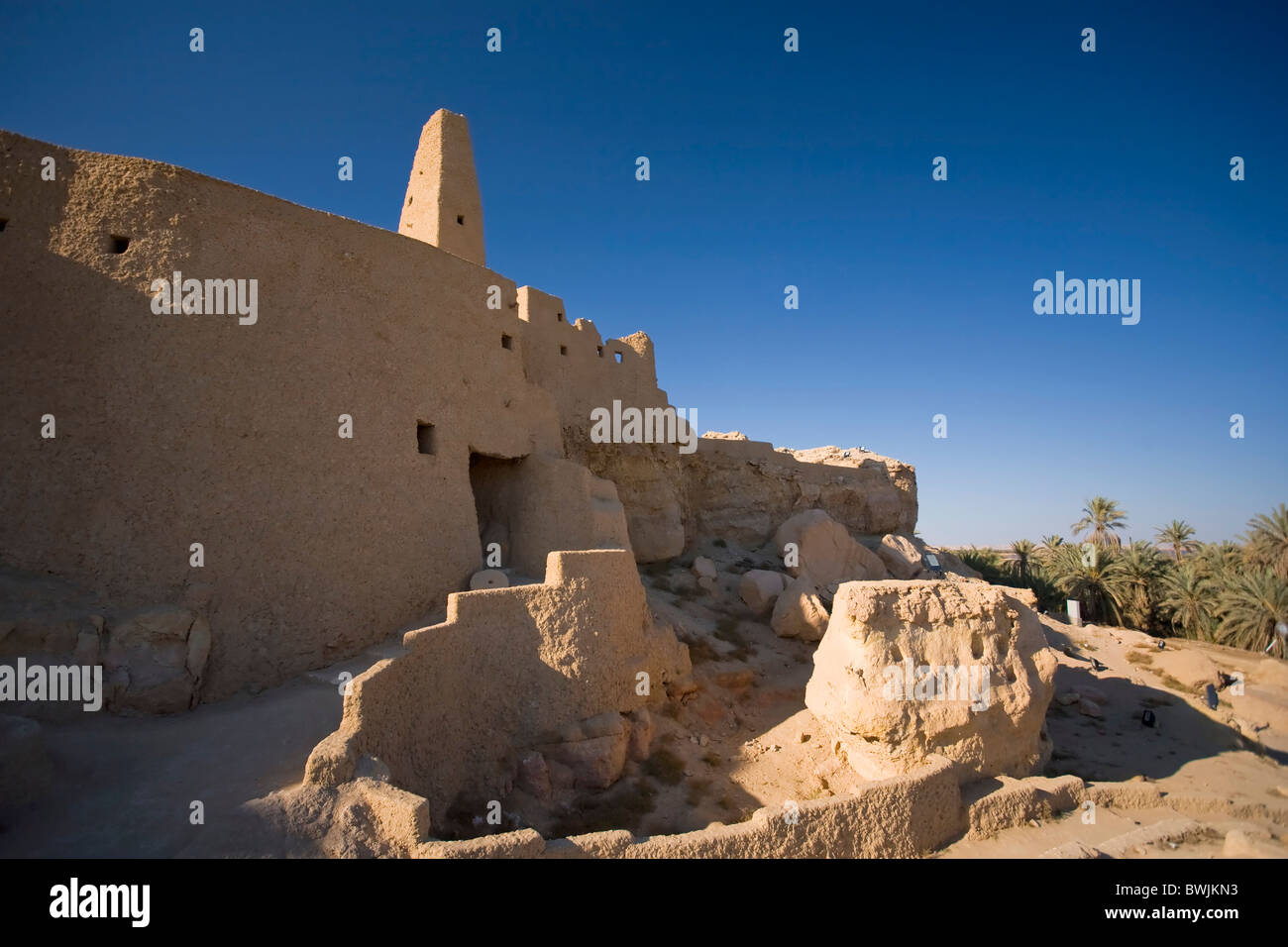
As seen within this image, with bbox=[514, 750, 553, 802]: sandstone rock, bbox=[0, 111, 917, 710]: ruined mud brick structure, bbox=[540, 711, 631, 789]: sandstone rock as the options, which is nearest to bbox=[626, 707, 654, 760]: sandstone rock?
bbox=[540, 711, 631, 789]: sandstone rock

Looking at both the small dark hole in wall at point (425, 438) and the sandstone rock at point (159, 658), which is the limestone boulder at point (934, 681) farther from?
the sandstone rock at point (159, 658)

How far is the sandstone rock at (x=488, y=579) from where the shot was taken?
37.1 ft

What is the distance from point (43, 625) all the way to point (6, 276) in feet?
14.8

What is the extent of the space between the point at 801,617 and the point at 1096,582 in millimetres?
20249

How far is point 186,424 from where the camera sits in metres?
8.80

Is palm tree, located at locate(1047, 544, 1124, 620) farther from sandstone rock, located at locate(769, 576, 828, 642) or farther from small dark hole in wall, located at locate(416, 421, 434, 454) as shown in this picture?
small dark hole in wall, located at locate(416, 421, 434, 454)

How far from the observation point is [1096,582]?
27.8 m

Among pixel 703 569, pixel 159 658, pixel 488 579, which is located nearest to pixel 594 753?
pixel 488 579

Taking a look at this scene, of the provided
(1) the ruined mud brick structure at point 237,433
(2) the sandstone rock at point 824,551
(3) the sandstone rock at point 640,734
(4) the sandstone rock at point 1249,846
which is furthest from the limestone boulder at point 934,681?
(2) the sandstone rock at point 824,551

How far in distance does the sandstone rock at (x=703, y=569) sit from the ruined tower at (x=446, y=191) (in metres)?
9.64

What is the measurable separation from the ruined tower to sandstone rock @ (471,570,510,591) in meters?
7.98

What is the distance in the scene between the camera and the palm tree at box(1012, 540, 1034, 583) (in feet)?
101
